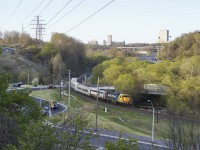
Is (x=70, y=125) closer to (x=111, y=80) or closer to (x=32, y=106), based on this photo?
(x=32, y=106)

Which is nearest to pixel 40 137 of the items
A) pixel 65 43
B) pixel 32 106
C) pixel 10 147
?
pixel 10 147

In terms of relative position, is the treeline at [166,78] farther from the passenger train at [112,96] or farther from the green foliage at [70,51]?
the green foliage at [70,51]

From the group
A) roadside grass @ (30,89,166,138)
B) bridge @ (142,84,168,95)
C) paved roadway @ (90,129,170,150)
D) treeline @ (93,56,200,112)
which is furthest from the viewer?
bridge @ (142,84,168,95)

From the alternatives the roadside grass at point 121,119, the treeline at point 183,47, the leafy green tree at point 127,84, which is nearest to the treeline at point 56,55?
the treeline at point 183,47

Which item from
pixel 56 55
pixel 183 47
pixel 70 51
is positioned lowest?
pixel 56 55

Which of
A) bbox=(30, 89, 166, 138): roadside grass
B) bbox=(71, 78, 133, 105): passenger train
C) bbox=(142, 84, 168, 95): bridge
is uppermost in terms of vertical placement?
bbox=(142, 84, 168, 95): bridge

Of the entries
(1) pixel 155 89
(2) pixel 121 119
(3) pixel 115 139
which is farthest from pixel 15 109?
(1) pixel 155 89

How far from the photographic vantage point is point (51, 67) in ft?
261

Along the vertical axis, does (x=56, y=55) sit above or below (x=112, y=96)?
above

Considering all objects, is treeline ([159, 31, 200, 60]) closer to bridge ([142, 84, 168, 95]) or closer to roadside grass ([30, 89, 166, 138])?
bridge ([142, 84, 168, 95])

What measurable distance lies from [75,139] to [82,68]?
87.4 m

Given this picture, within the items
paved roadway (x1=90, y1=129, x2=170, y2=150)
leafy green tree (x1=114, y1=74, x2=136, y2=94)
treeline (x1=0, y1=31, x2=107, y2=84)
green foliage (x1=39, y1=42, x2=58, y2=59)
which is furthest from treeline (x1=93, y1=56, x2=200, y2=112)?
green foliage (x1=39, y1=42, x2=58, y2=59)

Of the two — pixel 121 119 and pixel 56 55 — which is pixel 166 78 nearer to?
pixel 121 119

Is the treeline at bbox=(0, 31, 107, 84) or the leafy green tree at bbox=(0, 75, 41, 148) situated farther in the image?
the treeline at bbox=(0, 31, 107, 84)
